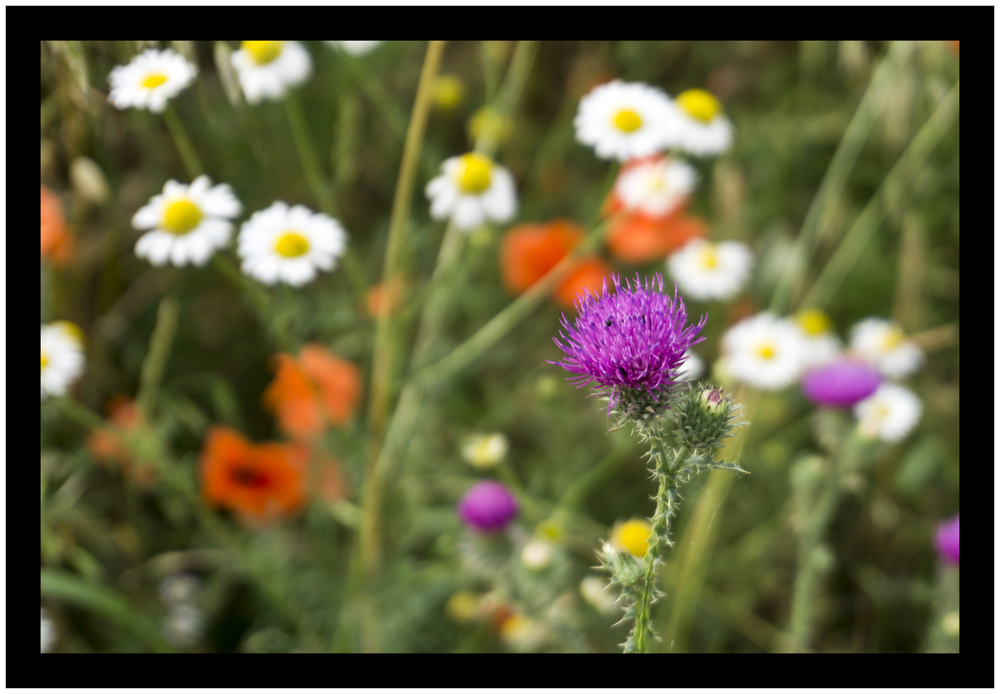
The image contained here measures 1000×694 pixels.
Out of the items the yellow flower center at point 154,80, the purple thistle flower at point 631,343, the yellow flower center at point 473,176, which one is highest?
the yellow flower center at point 473,176

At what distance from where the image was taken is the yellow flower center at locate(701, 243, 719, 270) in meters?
1.38

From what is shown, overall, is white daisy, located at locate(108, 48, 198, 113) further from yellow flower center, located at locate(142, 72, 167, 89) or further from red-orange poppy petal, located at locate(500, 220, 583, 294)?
red-orange poppy petal, located at locate(500, 220, 583, 294)

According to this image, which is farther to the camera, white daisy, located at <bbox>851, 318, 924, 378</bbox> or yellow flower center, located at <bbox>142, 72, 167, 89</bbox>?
white daisy, located at <bbox>851, 318, 924, 378</bbox>

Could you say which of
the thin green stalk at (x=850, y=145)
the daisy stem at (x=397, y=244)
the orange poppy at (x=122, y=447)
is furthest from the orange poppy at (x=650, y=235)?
the orange poppy at (x=122, y=447)

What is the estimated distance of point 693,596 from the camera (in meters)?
1.16

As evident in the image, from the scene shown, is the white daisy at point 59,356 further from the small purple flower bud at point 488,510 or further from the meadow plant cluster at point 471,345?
the small purple flower bud at point 488,510

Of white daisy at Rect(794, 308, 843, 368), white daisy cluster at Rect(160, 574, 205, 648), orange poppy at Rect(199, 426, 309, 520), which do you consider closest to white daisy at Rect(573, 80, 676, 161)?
white daisy at Rect(794, 308, 843, 368)

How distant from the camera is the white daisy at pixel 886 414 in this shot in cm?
112

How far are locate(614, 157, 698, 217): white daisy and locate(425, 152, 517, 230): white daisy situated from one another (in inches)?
9.5

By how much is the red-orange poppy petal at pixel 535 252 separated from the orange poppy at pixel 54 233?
776 millimetres

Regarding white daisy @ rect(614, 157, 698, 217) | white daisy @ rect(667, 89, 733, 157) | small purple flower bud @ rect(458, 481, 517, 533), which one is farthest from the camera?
A: white daisy @ rect(614, 157, 698, 217)

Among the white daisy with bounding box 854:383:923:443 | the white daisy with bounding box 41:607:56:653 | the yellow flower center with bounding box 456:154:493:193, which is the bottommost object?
the white daisy with bounding box 41:607:56:653

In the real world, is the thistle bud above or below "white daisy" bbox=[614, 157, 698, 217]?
below

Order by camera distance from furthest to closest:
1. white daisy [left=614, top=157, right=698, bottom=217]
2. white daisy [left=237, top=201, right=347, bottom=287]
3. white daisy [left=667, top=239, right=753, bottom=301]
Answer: white daisy [left=667, top=239, right=753, bottom=301] < white daisy [left=614, top=157, right=698, bottom=217] < white daisy [left=237, top=201, right=347, bottom=287]
